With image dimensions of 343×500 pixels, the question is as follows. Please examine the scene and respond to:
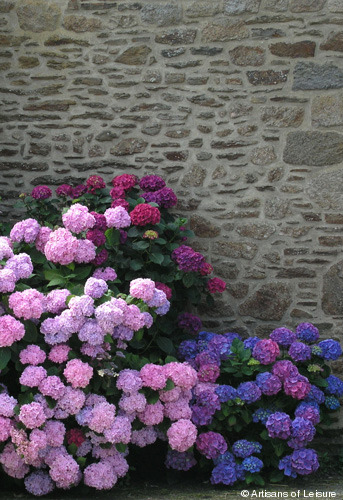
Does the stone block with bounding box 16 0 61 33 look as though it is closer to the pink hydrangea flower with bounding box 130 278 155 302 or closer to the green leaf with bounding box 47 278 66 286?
the green leaf with bounding box 47 278 66 286

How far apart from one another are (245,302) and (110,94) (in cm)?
186

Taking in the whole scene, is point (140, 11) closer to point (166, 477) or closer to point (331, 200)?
point (331, 200)

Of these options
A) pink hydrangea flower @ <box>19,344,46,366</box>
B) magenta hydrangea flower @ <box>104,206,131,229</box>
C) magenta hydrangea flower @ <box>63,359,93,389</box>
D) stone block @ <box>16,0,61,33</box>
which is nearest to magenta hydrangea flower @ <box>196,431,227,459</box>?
magenta hydrangea flower @ <box>63,359,93,389</box>

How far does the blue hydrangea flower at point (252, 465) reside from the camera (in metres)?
3.88

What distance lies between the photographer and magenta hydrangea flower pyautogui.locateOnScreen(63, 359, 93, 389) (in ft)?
11.5

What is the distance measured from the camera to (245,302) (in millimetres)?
4941

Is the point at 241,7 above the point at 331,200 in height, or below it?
above

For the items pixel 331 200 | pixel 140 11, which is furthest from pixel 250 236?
pixel 140 11

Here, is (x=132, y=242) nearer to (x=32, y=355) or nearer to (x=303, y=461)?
(x=32, y=355)

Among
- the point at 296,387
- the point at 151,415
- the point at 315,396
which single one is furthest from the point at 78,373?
the point at 315,396

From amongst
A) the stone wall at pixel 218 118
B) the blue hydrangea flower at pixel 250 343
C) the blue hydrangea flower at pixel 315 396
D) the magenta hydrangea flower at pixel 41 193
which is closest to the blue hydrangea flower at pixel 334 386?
the blue hydrangea flower at pixel 315 396

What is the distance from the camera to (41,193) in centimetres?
487

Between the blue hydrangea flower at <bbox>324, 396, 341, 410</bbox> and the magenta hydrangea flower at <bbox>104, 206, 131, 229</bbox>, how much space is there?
1.70m

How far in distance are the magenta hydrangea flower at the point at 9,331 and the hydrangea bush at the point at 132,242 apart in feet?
1.52
